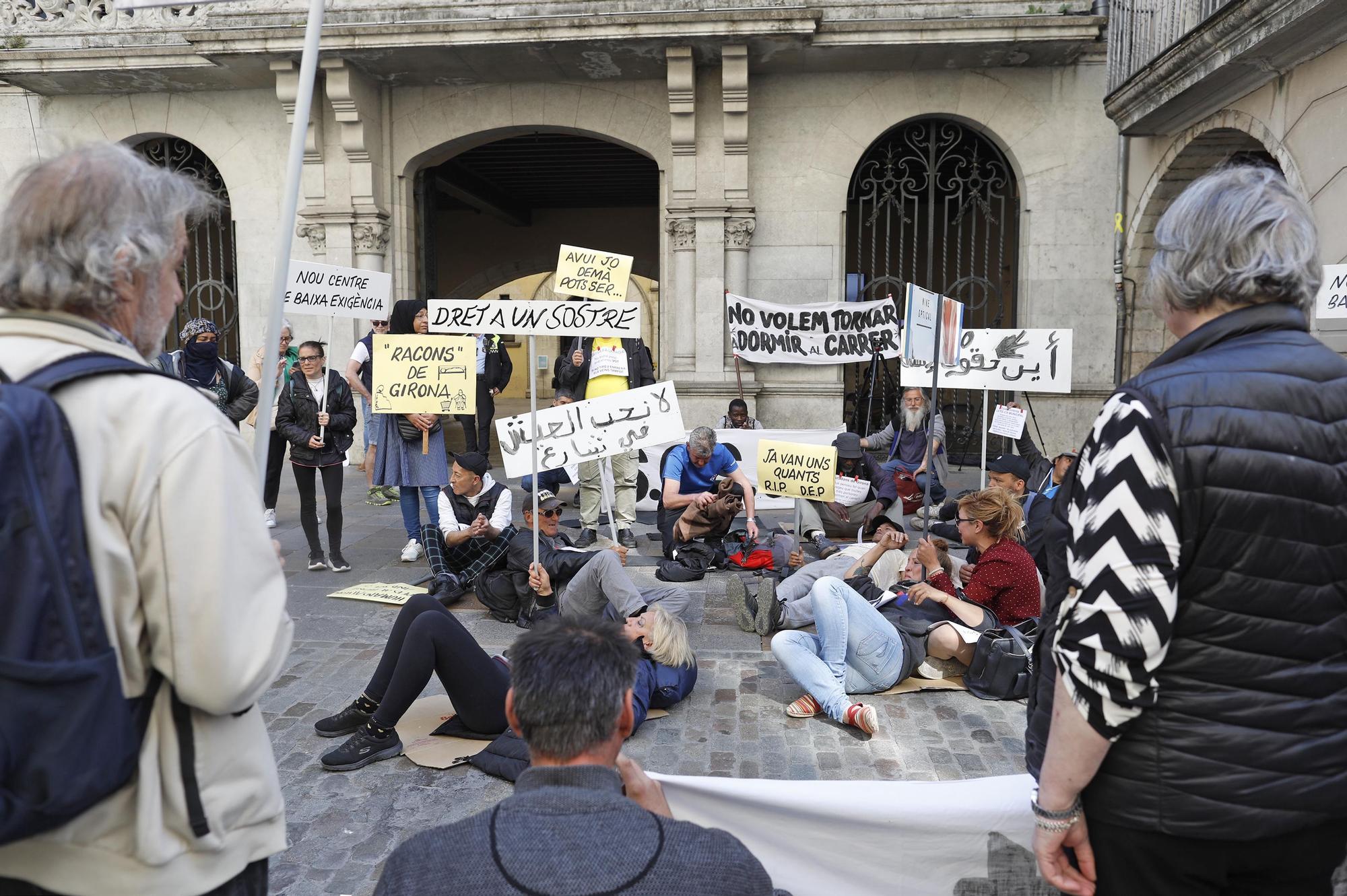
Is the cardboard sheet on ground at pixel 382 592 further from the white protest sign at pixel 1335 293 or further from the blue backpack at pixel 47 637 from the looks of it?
the white protest sign at pixel 1335 293

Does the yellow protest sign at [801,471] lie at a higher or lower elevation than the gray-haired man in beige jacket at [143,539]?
lower

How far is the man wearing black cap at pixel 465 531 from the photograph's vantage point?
21.7ft

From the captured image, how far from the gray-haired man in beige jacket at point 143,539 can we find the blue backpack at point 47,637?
0.09ft

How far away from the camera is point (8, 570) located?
1330 mm

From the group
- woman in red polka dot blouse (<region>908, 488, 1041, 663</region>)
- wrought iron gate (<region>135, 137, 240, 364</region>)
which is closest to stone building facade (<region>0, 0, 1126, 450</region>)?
wrought iron gate (<region>135, 137, 240, 364</region>)

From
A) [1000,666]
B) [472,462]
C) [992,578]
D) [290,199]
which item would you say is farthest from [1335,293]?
[290,199]

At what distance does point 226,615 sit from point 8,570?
287 mm

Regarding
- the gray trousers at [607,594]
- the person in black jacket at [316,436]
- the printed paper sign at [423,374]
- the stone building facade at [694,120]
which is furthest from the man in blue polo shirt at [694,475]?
the stone building facade at [694,120]

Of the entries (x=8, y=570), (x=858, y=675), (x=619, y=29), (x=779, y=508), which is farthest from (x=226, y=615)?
(x=619, y=29)

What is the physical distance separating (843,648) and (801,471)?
262 cm

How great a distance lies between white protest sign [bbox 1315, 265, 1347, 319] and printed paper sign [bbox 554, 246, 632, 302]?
5.10 metres

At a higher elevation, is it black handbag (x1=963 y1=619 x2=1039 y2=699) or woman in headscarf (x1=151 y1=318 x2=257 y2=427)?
woman in headscarf (x1=151 y1=318 x2=257 y2=427)

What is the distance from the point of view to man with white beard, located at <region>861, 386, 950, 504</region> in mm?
10055

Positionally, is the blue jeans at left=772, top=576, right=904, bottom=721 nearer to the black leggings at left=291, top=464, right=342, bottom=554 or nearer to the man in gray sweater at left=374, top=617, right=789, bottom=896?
the man in gray sweater at left=374, top=617, right=789, bottom=896
